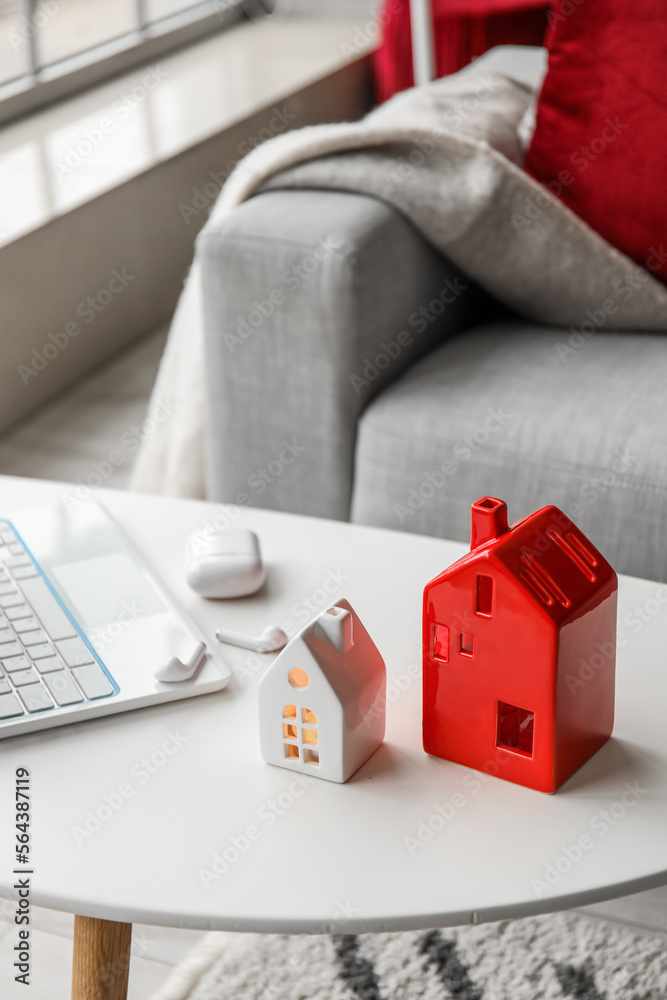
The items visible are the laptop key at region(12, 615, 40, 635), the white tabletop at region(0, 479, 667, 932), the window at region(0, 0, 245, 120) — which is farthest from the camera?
the window at region(0, 0, 245, 120)

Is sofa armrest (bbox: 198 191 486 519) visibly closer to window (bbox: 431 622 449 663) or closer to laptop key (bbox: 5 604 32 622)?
laptop key (bbox: 5 604 32 622)

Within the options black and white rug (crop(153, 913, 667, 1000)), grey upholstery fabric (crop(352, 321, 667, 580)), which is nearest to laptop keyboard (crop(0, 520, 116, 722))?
black and white rug (crop(153, 913, 667, 1000))

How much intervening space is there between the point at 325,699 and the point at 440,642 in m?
0.08

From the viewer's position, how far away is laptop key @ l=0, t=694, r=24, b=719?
2.47 feet

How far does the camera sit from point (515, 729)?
0.72 meters

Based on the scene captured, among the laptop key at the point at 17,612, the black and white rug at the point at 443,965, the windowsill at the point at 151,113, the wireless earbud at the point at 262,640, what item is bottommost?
the black and white rug at the point at 443,965

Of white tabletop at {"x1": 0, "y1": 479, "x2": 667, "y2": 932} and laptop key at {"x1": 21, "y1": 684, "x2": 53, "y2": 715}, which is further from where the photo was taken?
laptop key at {"x1": 21, "y1": 684, "x2": 53, "y2": 715}

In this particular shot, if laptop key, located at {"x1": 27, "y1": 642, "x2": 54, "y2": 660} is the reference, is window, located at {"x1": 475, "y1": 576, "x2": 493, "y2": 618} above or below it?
above

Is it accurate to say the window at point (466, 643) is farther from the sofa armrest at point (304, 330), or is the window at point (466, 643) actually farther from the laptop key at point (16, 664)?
the sofa armrest at point (304, 330)

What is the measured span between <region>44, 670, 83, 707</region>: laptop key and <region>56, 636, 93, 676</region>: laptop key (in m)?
0.01

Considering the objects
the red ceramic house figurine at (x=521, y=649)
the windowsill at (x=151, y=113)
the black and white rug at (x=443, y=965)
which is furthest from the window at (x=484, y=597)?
the windowsill at (x=151, y=113)

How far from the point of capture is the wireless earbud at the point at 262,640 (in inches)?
33.0

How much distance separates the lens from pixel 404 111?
1.68m

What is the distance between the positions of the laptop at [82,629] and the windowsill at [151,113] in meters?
1.30
